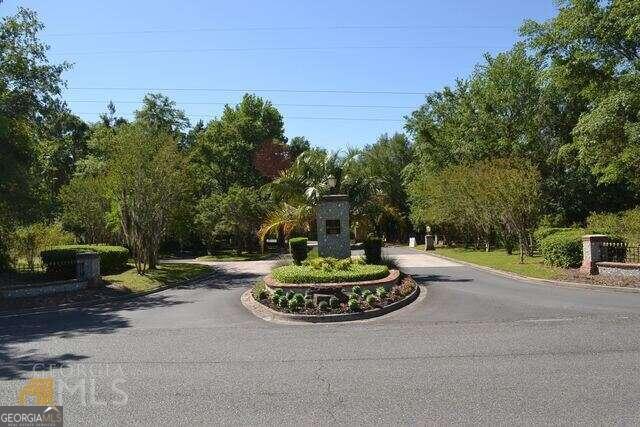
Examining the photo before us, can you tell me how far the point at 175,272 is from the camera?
24.1m

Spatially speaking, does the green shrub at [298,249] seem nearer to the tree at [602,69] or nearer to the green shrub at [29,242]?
the green shrub at [29,242]

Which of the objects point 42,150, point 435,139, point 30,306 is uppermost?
point 435,139

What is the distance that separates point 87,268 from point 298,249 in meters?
8.10

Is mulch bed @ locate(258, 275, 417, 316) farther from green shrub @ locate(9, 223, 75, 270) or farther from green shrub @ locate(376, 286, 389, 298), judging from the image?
green shrub @ locate(9, 223, 75, 270)

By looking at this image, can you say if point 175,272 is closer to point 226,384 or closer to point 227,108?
point 226,384

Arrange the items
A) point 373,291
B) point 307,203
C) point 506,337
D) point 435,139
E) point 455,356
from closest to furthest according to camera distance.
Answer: point 455,356 < point 506,337 < point 373,291 < point 307,203 < point 435,139

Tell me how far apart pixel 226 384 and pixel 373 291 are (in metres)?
7.44

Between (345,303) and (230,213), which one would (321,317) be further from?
(230,213)

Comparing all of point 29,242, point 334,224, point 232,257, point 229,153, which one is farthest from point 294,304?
point 229,153

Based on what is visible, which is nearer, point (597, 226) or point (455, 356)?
point (455, 356)

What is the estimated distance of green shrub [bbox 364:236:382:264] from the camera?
1984 centimetres

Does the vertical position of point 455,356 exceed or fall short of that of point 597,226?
it falls short

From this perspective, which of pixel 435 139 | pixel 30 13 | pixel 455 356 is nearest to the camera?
pixel 455 356

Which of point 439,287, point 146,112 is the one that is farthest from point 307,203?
point 146,112
